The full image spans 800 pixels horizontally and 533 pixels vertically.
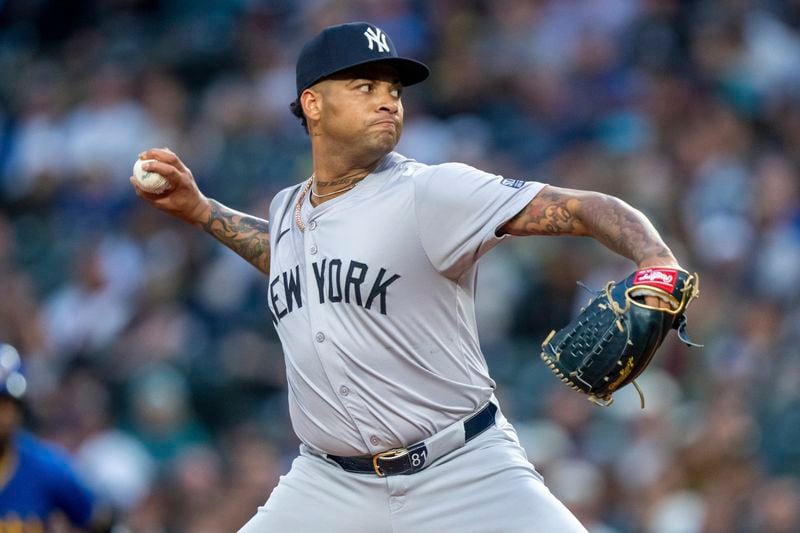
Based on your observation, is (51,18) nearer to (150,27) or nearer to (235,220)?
(150,27)

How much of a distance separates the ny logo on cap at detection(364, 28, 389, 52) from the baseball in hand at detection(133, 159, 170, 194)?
969 mm

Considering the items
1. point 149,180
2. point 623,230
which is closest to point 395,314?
point 623,230

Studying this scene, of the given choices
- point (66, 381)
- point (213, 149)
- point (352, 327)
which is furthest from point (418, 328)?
point (213, 149)

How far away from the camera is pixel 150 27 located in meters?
13.9

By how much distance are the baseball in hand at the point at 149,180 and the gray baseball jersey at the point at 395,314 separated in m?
0.78

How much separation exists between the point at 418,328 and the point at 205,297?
6152 millimetres

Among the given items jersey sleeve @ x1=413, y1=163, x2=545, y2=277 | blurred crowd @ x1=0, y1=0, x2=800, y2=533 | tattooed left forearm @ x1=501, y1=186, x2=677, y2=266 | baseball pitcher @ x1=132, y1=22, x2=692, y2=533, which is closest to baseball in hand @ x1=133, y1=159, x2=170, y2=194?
baseball pitcher @ x1=132, y1=22, x2=692, y2=533

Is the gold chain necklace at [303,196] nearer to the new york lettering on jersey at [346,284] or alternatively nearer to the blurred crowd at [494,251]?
the new york lettering on jersey at [346,284]

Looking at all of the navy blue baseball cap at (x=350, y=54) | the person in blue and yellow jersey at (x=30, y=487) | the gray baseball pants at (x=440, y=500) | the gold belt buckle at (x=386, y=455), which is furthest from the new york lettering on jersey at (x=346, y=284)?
the person in blue and yellow jersey at (x=30, y=487)

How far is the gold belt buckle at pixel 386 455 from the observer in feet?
14.1

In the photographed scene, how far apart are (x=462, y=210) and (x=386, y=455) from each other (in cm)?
80

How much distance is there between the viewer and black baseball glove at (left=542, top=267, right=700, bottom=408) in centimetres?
369

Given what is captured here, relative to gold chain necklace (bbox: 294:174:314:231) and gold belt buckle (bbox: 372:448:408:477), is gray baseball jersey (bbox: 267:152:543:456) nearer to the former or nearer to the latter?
gold belt buckle (bbox: 372:448:408:477)

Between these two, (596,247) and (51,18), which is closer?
(596,247)
